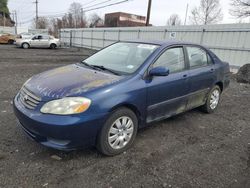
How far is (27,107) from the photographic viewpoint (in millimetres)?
2910

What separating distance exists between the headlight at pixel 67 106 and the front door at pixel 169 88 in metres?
1.06

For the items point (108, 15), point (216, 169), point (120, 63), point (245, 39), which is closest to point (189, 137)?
point (216, 169)

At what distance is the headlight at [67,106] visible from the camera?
2.66m

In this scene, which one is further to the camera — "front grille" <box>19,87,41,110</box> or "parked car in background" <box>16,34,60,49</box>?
"parked car in background" <box>16,34,60,49</box>

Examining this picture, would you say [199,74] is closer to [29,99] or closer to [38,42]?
[29,99]

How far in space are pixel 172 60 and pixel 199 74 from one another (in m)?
0.79

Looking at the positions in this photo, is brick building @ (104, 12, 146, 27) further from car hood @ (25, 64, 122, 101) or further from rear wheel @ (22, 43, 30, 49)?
car hood @ (25, 64, 122, 101)

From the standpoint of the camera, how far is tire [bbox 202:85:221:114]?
489cm

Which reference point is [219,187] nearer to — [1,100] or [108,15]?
[1,100]

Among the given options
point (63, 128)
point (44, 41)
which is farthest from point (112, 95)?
point (44, 41)

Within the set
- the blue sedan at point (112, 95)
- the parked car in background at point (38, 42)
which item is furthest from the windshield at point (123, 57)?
the parked car in background at point (38, 42)

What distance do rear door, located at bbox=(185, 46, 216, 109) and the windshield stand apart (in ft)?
3.07

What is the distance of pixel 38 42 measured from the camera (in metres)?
23.1

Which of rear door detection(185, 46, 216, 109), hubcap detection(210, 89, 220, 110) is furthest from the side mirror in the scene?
hubcap detection(210, 89, 220, 110)
